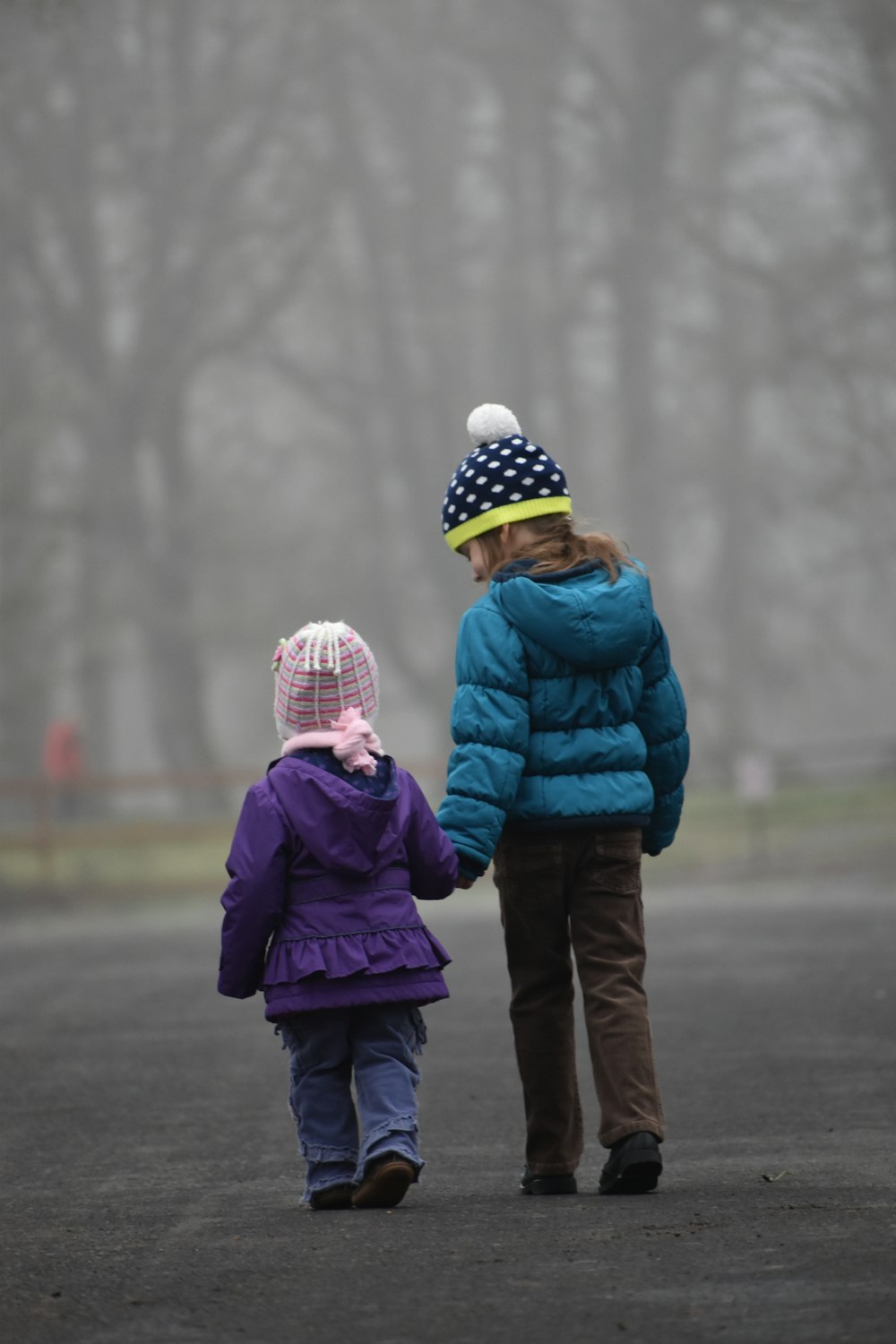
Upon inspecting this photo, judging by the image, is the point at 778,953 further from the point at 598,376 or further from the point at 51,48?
the point at 598,376

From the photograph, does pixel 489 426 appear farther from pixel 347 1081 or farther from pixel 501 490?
pixel 347 1081

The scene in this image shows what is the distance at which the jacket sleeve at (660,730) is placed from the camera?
5.97 metres

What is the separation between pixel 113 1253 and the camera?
498cm

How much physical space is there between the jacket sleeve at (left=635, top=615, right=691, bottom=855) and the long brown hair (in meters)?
0.20

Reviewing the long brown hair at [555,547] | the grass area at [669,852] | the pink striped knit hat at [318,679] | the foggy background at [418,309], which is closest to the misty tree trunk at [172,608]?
the foggy background at [418,309]

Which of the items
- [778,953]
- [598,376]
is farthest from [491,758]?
[598,376]

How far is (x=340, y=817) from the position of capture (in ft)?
18.2

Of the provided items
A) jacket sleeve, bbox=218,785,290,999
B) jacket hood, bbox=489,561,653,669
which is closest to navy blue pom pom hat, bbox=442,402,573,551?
jacket hood, bbox=489,561,653,669

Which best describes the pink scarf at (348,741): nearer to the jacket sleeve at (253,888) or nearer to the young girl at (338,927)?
the young girl at (338,927)

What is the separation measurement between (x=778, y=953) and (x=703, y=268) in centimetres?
2906

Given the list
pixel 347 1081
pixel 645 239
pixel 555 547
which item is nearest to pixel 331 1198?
pixel 347 1081

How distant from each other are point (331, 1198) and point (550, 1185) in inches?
20.9

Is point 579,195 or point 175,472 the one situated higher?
point 579,195

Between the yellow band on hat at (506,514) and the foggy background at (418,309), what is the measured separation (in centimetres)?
2478
